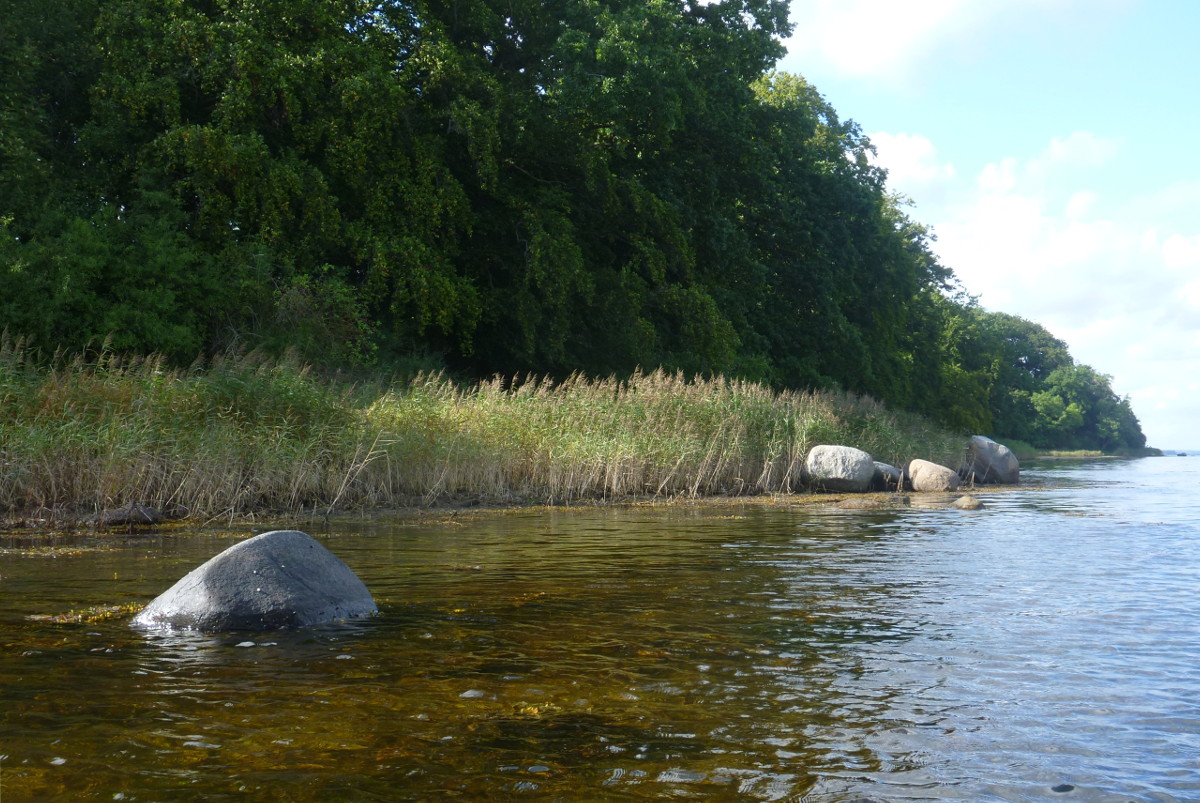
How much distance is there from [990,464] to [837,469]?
400 inches

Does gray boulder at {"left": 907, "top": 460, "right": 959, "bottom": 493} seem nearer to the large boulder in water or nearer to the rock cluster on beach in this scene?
the rock cluster on beach

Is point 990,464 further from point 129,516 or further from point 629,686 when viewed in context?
point 629,686

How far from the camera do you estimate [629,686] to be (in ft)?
14.9

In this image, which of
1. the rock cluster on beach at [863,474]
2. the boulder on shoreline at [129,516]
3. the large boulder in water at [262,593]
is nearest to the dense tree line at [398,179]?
the boulder on shoreline at [129,516]

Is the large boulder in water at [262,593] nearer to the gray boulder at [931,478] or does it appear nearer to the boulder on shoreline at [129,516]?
the boulder on shoreline at [129,516]

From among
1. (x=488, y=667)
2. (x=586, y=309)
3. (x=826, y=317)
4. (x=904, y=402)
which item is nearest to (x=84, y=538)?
(x=488, y=667)

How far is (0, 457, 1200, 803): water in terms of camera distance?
3.38 meters

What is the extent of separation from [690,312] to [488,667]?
2134 centimetres

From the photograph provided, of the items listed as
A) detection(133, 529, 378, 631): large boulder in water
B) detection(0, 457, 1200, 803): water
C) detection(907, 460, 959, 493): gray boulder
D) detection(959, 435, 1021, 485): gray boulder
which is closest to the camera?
detection(0, 457, 1200, 803): water

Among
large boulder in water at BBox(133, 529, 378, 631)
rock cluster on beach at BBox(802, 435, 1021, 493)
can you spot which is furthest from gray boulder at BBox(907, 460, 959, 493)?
large boulder in water at BBox(133, 529, 378, 631)

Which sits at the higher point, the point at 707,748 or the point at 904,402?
the point at 904,402

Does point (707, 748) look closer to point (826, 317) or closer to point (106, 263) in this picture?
point (106, 263)

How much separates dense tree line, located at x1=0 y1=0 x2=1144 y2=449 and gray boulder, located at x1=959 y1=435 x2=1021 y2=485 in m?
7.11

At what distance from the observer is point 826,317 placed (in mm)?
35125
